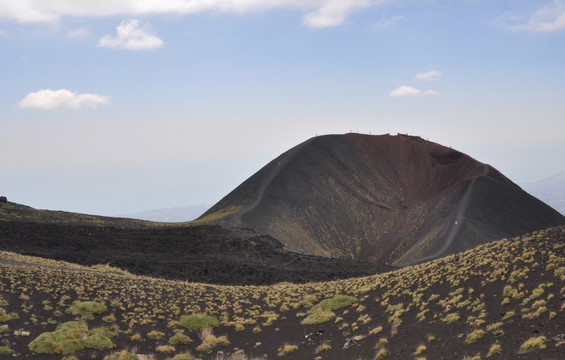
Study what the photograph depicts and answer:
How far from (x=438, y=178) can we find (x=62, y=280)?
13516 cm

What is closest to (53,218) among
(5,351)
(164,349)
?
(5,351)

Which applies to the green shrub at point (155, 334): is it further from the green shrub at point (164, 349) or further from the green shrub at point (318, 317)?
the green shrub at point (318, 317)

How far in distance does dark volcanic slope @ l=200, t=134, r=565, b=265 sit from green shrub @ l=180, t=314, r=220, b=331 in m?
72.4

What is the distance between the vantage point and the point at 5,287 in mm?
32688

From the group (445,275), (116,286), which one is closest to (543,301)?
(445,275)

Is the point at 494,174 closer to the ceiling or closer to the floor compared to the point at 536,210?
closer to the ceiling

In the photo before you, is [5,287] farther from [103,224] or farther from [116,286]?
[103,224]

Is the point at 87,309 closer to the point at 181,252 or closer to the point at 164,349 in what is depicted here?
the point at 164,349

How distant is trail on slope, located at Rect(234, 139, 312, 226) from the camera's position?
115787mm

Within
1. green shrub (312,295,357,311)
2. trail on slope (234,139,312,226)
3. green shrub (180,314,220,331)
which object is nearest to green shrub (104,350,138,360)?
green shrub (180,314,220,331)

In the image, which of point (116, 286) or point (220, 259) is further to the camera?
point (220, 259)

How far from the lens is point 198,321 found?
31625 millimetres

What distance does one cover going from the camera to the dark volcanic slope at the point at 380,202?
11131 cm

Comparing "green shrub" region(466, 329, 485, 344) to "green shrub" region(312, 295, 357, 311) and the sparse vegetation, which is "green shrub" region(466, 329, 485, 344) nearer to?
the sparse vegetation
